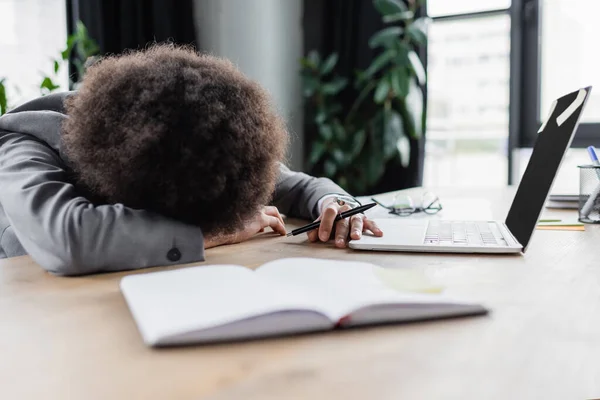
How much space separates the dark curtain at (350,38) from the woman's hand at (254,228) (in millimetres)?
2543

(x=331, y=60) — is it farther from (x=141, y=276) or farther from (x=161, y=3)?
(x=141, y=276)

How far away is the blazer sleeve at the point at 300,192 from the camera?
129 centimetres

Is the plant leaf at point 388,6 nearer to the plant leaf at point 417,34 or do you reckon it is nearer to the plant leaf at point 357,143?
the plant leaf at point 417,34

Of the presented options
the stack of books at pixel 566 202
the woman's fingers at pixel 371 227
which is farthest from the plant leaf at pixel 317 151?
the woman's fingers at pixel 371 227

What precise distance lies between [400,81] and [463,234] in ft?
7.63

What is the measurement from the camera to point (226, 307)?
0.59 m

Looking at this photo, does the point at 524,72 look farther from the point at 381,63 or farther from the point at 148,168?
the point at 148,168

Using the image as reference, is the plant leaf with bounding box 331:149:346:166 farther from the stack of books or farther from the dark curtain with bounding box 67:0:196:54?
the stack of books

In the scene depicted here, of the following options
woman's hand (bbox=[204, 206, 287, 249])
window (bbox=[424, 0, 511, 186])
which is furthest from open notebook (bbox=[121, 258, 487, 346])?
window (bbox=[424, 0, 511, 186])

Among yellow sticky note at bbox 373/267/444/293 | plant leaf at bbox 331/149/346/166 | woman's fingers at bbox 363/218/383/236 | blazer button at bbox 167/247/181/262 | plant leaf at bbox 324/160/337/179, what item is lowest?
plant leaf at bbox 324/160/337/179

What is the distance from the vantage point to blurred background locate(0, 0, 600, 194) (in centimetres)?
329

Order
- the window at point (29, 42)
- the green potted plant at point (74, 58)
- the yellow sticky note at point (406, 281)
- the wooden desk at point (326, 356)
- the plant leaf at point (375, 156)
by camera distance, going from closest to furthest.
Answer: the wooden desk at point (326, 356)
the yellow sticky note at point (406, 281)
the green potted plant at point (74, 58)
the window at point (29, 42)
the plant leaf at point (375, 156)

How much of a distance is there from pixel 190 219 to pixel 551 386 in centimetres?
57

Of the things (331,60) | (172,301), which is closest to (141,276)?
(172,301)
